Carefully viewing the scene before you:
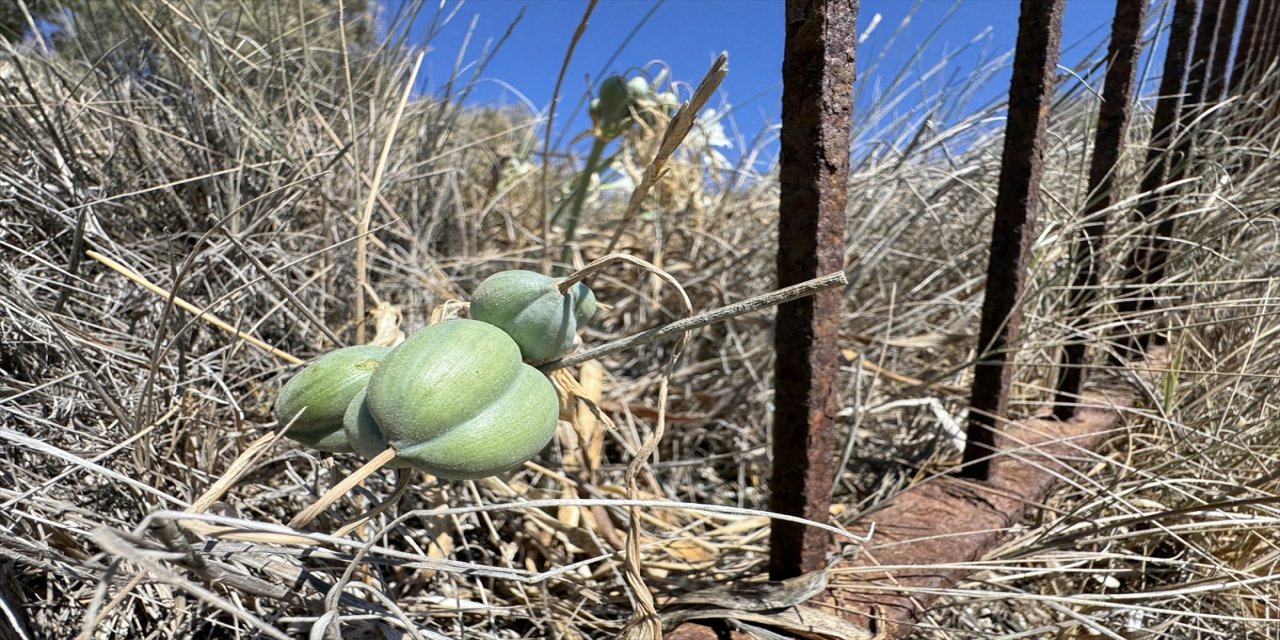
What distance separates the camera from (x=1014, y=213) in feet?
2.55

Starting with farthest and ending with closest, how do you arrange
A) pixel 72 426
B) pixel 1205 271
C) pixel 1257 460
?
pixel 1205 271
pixel 1257 460
pixel 72 426

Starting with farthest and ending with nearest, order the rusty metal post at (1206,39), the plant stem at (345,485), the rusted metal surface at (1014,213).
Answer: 1. the rusty metal post at (1206,39)
2. the rusted metal surface at (1014,213)
3. the plant stem at (345,485)

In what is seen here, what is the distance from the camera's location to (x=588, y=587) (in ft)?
2.20

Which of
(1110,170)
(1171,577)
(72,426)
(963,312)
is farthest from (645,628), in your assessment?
(963,312)

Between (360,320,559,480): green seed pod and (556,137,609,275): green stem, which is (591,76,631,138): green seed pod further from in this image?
(360,320,559,480): green seed pod

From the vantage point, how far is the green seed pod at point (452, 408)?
14.2 inches

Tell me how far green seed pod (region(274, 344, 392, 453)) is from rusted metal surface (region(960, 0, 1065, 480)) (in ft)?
2.22

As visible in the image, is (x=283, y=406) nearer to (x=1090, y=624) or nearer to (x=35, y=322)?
(x=35, y=322)

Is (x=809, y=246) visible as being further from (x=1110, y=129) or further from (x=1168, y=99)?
(x=1168, y=99)

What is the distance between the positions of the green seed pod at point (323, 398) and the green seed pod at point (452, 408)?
0.02m

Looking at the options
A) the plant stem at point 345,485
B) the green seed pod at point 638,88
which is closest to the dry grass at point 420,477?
the plant stem at point 345,485

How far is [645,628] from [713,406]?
78 centimetres

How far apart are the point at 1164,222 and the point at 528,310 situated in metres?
1.15

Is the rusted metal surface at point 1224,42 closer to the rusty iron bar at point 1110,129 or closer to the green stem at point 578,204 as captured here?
the rusty iron bar at point 1110,129
